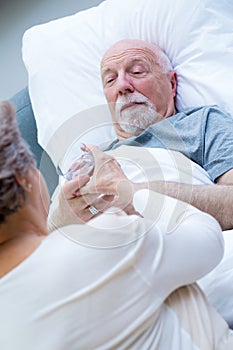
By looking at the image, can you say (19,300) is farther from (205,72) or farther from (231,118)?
(205,72)

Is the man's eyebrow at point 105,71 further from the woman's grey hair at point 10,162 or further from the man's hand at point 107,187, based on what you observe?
the woman's grey hair at point 10,162

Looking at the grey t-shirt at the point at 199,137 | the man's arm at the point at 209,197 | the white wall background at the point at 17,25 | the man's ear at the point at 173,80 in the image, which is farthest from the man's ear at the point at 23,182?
the white wall background at the point at 17,25

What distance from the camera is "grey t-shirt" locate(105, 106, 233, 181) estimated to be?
1298 millimetres

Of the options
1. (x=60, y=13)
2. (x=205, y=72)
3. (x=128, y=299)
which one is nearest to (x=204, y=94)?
(x=205, y=72)

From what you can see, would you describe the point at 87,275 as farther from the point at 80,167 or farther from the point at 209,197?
the point at 209,197

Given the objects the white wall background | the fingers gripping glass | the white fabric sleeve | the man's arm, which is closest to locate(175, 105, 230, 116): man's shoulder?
the man's arm

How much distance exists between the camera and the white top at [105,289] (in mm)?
652

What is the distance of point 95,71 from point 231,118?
46 cm

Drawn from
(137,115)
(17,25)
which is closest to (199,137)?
(137,115)

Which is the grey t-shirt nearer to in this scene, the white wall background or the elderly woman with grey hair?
the elderly woman with grey hair

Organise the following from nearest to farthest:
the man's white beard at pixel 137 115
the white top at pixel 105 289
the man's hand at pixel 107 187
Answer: the white top at pixel 105 289 → the man's hand at pixel 107 187 → the man's white beard at pixel 137 115

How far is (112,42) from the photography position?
5.35 ft

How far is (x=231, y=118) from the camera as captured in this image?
4.60 ft

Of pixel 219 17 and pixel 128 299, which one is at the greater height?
pixel 128 299
